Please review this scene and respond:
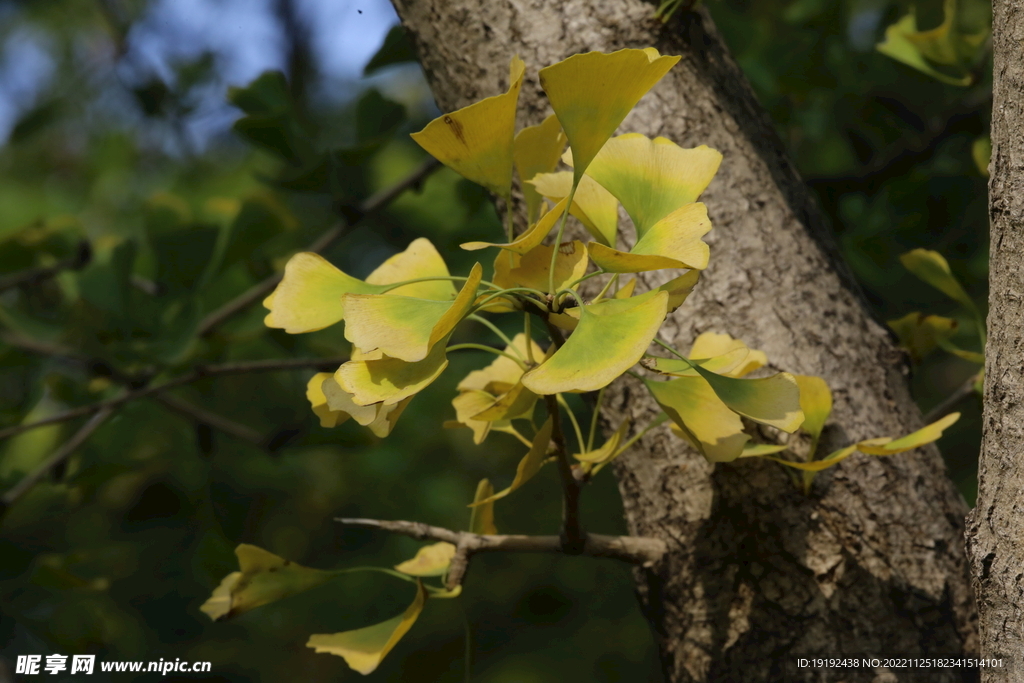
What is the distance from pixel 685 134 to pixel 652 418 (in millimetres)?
194

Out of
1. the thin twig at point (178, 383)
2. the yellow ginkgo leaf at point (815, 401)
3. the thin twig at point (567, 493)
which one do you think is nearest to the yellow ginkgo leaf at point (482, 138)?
the thin twig at point (567, 493)

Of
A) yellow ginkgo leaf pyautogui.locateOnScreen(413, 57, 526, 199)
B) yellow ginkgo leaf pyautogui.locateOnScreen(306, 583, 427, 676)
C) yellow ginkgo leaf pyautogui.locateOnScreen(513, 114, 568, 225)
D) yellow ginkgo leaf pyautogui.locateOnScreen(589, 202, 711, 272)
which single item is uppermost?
yellow ginkgo leaf pyautogui.locateOnScreen(513, 114, 568, 225)

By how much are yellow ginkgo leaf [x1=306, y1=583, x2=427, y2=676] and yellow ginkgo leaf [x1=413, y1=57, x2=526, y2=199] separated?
0.73 feet

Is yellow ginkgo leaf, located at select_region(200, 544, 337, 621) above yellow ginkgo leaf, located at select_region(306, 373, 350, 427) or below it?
below

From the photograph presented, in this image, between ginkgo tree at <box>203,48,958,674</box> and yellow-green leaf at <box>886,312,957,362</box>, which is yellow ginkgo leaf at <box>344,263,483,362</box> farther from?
yellow-green leaf at <box>886,312,957,362</box>

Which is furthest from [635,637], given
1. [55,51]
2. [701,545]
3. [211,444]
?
[55,51]

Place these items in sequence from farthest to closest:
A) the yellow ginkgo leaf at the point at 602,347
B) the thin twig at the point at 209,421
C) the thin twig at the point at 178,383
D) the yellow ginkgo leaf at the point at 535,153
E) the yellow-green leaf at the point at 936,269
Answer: the thin twig at the point at 209,421 → the thin twig at the point at 178,383 → the yellow-green leaf at the point at 936,269 → the yellow ginkgo leaf at the point at 535,153 → the yellow ginkgo leaf at the point at 602,347

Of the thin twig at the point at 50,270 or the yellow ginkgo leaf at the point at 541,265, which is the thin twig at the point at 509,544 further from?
the thin twig at the point at 50,270

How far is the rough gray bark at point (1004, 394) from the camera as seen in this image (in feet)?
0.99

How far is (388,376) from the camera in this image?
0.30 m

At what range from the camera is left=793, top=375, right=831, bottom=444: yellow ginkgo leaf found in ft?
1.33

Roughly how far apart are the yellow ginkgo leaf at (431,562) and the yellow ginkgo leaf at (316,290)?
0.58 feet

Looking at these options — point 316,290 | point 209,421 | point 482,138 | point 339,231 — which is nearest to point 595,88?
point 482,138

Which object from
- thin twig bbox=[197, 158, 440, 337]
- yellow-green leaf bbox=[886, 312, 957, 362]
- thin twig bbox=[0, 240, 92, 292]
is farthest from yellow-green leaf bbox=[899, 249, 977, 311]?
thin twig bbox=[0, 240, 92, 292]
